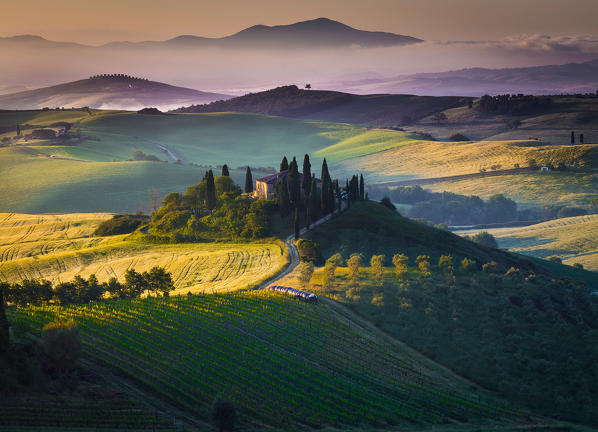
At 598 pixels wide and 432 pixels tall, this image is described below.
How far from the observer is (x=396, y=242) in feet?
331

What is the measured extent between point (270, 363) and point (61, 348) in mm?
17973

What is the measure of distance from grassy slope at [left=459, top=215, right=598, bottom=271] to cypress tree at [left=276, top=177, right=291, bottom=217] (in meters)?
63.9

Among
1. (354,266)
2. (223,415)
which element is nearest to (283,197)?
(354,266)

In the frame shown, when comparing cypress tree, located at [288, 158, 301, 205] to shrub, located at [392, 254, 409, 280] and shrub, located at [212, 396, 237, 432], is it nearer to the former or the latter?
shrub, located at [392, 254, 409, 280]

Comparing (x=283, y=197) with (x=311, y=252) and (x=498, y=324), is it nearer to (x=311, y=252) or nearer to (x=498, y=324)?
(x=311, y=252)

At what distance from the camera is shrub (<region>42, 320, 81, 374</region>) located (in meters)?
45.0

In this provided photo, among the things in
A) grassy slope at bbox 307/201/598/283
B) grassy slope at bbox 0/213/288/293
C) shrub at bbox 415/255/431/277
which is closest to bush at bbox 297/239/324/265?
grassy slope at bbox 0/213/288/293

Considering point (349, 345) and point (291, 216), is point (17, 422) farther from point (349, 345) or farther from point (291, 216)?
point (291, 216)

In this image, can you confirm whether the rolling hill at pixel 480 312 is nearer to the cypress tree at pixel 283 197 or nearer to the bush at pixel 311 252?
the bush at pixel 311 252

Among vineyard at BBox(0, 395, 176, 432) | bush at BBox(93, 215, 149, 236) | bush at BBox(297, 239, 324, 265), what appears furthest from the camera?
bush at BBox(93, 215, 149, 236)

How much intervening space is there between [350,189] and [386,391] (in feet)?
234

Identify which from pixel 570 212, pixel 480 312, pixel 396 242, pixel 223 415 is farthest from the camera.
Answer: pixel 570 212

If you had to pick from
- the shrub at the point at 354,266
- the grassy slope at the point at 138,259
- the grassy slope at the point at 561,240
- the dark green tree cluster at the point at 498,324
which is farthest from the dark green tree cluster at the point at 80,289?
the grassy slope at the point at 561,240

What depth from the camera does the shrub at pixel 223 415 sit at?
135 feet
